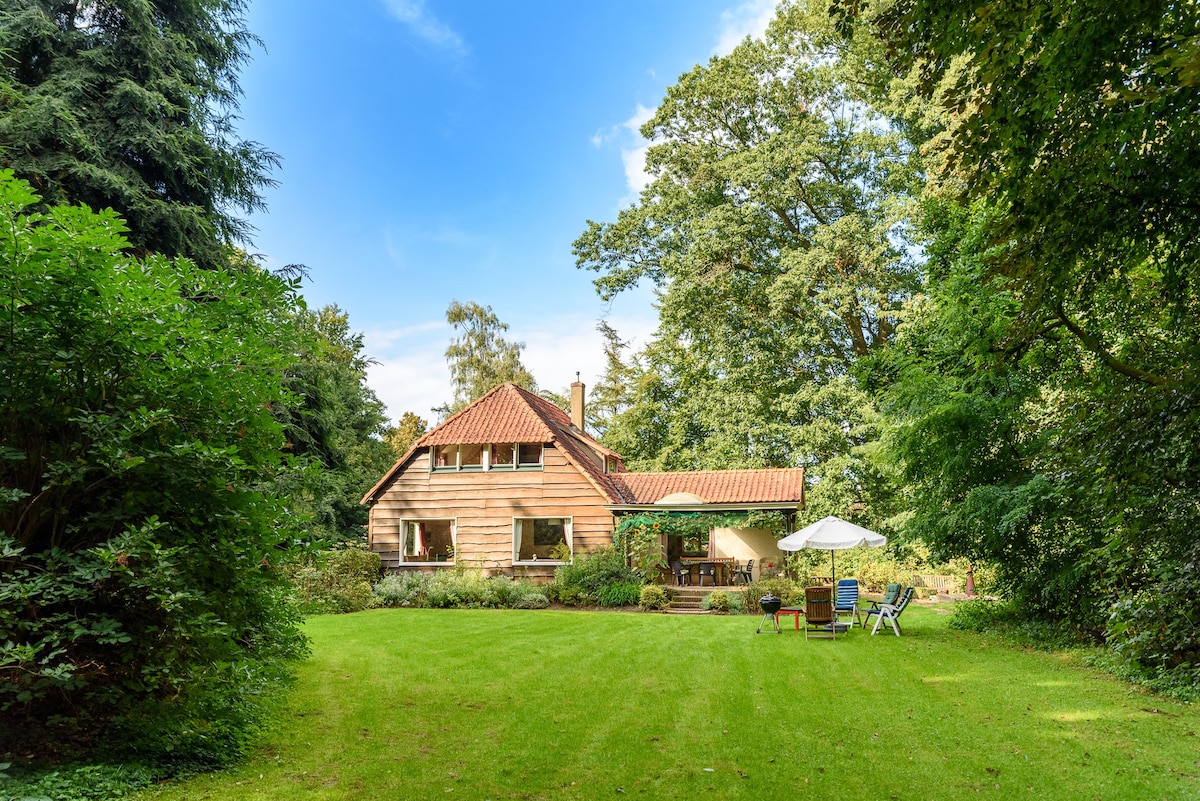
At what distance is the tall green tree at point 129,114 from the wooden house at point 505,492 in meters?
11.3

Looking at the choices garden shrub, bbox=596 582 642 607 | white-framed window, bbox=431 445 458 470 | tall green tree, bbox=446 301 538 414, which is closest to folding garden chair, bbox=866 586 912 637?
garden shrub, bbox=596 582 642 607

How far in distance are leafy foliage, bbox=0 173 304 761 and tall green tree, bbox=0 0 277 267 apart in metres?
4.10

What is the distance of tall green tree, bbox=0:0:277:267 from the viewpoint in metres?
9.19

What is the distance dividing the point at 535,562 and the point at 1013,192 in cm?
1786

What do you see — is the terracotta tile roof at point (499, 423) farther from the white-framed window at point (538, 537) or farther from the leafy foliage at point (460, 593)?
the leafy foliage at point (460, 593)

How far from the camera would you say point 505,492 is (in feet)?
70.3

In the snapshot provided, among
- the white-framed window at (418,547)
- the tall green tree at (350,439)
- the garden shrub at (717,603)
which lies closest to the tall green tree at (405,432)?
the tall green tree at (350,439)

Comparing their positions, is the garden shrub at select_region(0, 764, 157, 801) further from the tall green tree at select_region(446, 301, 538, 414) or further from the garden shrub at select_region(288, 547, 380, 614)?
the tall green tree at select_region(446, 301, 538, 414)

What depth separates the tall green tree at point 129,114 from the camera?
919cm

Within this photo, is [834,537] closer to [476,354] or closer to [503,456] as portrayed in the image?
[503,456]

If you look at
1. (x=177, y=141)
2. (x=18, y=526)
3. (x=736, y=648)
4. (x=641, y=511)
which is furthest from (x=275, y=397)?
(x=641, y=511)

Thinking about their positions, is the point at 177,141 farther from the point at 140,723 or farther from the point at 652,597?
the point at 652,597

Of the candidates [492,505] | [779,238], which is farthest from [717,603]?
[779,238]

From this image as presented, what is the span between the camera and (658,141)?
27.0 meters
